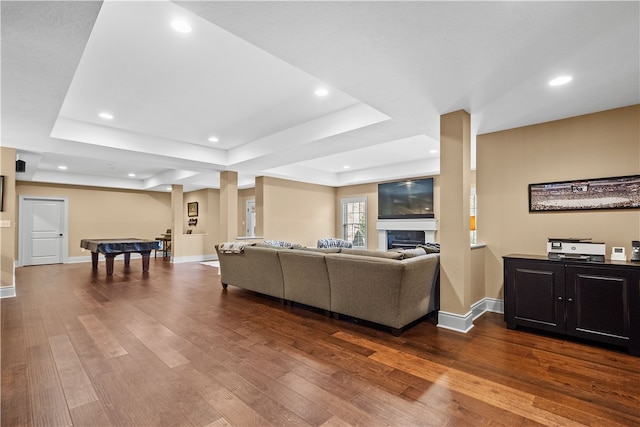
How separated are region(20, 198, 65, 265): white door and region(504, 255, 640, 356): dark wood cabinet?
1135cm

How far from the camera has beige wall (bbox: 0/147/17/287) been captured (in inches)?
184

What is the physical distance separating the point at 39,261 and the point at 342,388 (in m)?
10.5

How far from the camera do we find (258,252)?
462 cm

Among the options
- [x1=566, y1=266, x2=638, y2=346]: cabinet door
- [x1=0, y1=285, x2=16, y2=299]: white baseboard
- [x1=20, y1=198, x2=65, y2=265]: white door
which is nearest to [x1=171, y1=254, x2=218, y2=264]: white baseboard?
[x1=20, y1=198, x2=65, y2=265]: white door

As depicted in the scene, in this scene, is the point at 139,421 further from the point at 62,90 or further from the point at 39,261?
the point at 39,261

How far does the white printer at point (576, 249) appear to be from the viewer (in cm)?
317

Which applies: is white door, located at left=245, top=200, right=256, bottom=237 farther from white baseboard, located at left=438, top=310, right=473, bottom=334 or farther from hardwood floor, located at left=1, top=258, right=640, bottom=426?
white baseboard, located at left=438, top=310, right=473, bottom=334

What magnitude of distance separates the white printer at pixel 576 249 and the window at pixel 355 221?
19.3 feet

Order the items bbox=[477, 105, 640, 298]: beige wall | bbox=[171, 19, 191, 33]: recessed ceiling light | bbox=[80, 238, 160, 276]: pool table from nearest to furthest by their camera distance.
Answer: bbox=[171, 19, 191, 33]: recessed ceiling light → bbox=[477, 105, 640, 298]: beige wall → bbox=[80, 238, 160, 276]: pool table

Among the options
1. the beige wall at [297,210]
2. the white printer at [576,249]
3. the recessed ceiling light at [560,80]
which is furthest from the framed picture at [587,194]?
the beige wall at [297,210]

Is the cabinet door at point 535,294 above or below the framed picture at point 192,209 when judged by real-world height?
below

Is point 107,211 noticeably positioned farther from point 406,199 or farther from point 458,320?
point 458,320

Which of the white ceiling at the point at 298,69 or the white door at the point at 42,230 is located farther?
the white door at the point at 42,230

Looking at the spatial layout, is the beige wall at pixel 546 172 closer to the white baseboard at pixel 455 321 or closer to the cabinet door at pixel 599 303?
the cabinet door at pixel 599 303
